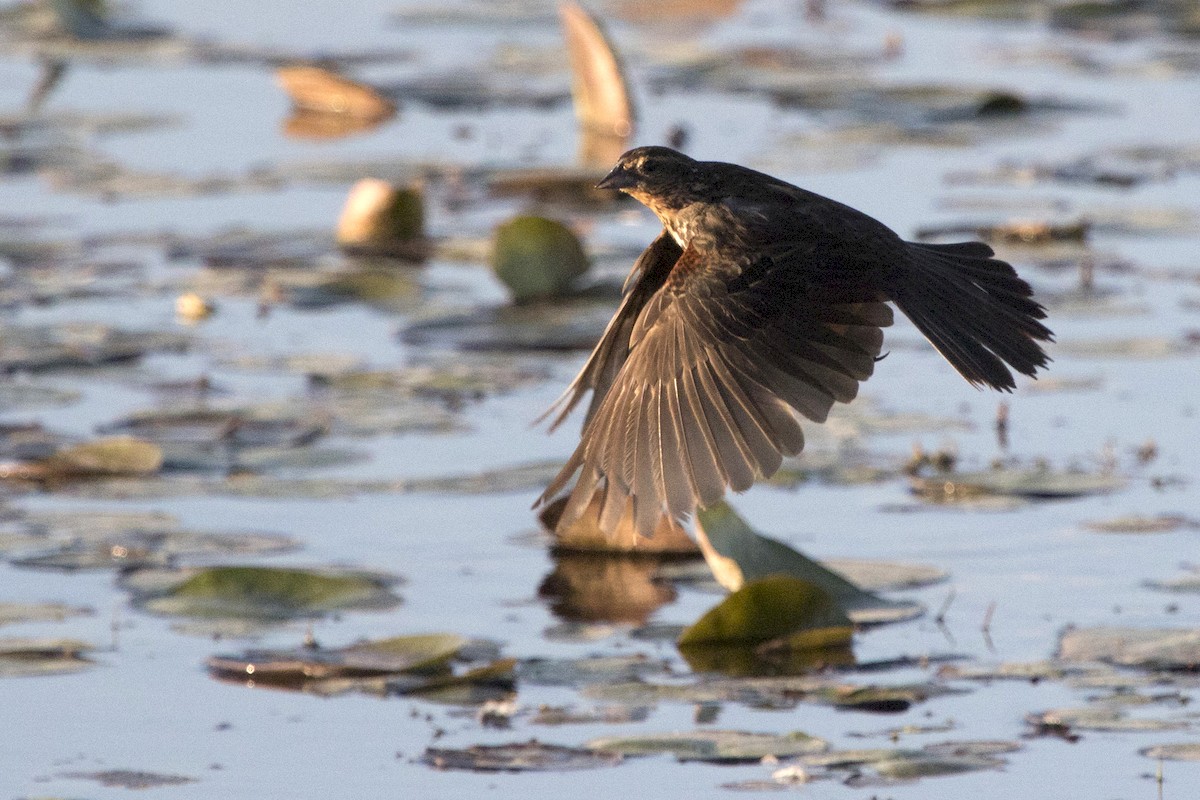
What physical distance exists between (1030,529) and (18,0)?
1235cm

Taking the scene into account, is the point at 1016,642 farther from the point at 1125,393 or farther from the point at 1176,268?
the point at 1176,268

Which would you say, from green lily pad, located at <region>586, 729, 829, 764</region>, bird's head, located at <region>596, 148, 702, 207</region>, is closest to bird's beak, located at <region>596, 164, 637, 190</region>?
bird's head, located at <region>596, 148, 702, 207</region>

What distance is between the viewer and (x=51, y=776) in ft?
15.9

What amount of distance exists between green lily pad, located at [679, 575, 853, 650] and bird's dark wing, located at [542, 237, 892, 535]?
2.30 feet

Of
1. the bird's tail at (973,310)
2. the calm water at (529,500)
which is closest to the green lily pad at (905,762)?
the calm water at (529,500)

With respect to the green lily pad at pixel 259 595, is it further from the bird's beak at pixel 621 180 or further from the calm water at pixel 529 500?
the bird's beak at pixel 621 180

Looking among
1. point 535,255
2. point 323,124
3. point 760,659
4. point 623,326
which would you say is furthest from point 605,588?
point 323,124

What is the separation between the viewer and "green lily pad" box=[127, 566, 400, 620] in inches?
228

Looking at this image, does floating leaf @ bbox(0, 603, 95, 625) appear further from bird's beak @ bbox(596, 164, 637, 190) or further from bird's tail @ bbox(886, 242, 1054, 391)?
bird's tail @ bbox(886, 242, 1054, 391)

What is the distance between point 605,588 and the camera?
6230mm

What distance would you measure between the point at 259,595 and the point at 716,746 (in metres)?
1.53

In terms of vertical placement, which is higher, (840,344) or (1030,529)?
(840,344)

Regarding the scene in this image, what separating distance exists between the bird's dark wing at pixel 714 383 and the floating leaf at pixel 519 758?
1.66 feet

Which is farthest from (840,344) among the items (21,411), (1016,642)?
(21,411)
